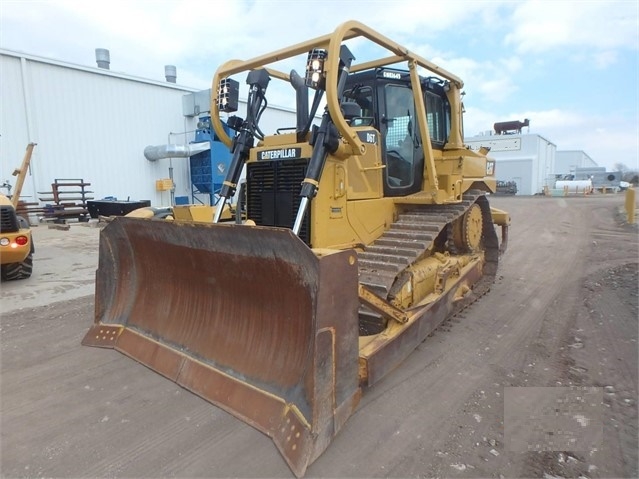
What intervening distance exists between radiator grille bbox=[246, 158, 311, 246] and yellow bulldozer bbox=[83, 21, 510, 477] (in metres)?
0.02

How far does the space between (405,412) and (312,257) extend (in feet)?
4.54

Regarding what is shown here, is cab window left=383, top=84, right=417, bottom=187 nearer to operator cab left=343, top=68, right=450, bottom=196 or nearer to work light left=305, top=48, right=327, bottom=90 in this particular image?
operator cab left=343, top=68, right=450, bottom=196

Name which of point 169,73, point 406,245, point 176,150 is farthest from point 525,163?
point 406,245

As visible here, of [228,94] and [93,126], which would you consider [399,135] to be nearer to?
[228,94]

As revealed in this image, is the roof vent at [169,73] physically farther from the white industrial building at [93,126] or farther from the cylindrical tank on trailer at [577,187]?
the cylindrical tank on trailer at [577,187]

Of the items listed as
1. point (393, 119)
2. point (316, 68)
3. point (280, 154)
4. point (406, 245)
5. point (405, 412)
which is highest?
point (316, 68)

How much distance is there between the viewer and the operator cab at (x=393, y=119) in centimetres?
466

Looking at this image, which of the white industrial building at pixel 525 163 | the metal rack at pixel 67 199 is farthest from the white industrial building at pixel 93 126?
the white industrial building at pixel 525 163

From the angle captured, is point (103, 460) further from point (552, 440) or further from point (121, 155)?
point (121, 155)

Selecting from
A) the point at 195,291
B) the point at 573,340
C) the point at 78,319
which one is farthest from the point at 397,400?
the point at 78,319

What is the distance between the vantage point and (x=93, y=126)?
15.0 meters

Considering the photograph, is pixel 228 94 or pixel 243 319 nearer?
pixel 243 319

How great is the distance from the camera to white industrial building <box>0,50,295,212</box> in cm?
1319

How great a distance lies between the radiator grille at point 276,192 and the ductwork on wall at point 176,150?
12118 mm
